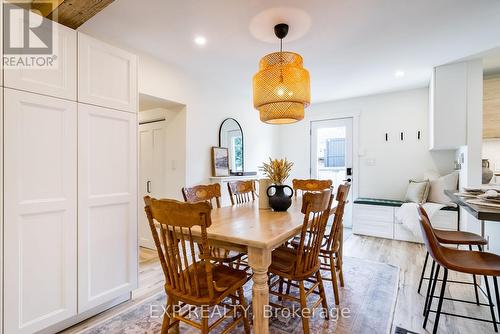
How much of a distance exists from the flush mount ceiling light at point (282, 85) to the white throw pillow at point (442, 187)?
3.00 meters

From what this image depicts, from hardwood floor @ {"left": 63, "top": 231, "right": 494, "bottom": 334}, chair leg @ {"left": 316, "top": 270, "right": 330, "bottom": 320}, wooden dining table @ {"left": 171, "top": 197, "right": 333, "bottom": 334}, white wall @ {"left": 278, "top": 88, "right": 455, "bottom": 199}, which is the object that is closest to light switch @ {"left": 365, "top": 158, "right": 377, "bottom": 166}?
white wall @ {"left": 278, "top": 88, "right": 455, "bottom": 199}

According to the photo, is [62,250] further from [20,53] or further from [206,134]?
[206,134]

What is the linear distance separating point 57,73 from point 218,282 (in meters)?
1.76

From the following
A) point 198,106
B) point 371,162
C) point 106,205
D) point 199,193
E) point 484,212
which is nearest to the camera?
point 484,212

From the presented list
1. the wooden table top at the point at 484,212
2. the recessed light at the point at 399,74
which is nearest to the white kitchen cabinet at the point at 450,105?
the recessed light at the point at 399,74

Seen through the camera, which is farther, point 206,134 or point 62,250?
point 206,134

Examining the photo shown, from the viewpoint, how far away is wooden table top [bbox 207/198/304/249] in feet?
4.67

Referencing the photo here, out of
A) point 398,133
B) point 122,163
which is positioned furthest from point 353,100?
point 122,163

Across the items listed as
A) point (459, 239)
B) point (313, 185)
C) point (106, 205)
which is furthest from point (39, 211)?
point (459, 239)

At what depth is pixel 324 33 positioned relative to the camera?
247 centimetres

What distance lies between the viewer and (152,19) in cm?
224

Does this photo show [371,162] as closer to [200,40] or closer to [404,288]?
[404,288]

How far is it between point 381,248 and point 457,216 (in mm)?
1168

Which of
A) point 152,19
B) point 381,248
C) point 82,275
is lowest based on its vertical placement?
point 381,248
